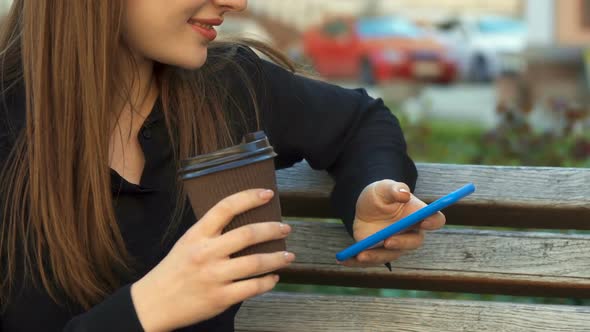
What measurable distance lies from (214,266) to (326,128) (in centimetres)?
65

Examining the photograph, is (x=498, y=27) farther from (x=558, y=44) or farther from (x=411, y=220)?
(x=411, y=220)

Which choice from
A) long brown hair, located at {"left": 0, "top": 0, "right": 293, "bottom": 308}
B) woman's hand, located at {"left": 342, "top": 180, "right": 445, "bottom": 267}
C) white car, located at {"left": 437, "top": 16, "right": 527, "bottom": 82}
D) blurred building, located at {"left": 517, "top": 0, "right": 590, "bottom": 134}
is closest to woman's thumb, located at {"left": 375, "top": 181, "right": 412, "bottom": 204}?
woman's hand, located at {"left": 342, "top": 180, "right": 445, "bottom": 267}

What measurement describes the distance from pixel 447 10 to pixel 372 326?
16.7 meters

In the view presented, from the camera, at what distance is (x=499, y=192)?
200 cm

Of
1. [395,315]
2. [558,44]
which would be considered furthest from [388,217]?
[558,44]

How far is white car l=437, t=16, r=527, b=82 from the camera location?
46.7 ft

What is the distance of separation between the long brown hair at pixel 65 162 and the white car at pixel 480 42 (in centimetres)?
1243

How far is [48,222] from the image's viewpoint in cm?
165

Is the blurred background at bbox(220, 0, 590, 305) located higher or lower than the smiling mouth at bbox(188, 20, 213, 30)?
lower

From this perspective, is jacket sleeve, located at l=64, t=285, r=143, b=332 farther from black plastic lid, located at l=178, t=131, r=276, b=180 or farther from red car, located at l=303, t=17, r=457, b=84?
red car, located at l=303, t=17, r=457, b=84

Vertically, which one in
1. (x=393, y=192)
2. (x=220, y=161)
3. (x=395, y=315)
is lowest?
(x=395, y=315)

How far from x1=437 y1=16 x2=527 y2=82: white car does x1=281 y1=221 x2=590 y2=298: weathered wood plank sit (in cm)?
1199

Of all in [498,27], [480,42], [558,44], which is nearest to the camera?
[558,44]

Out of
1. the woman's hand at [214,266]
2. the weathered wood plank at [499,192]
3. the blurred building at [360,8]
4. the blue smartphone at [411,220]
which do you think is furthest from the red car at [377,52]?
the woman's hand at [214,266]
